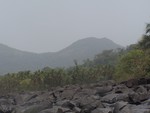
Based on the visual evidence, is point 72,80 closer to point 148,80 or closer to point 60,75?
point 60,75

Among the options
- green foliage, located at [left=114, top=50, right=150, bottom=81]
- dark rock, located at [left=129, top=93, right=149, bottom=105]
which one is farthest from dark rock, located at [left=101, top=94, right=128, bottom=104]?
green foliage, located at [left=114, top=50, right=150, bottom=81]

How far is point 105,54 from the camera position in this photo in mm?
94312

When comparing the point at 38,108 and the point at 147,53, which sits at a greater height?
the point at 147,53

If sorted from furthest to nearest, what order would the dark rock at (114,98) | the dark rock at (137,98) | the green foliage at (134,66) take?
the green foliage at (134,66), the dark rock at (114,98), the dark rock at (137,98)

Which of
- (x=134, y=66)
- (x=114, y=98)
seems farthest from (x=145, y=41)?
(x=114, y=98)

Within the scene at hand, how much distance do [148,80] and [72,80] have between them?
85.9 ft

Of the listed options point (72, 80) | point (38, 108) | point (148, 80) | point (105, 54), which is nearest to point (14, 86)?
point (72, 80)

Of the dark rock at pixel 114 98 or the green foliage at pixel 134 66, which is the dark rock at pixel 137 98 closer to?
the dark rock at pixel 114 98

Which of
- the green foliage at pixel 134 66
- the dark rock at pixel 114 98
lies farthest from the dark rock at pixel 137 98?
the green foliage at pixel 134 66

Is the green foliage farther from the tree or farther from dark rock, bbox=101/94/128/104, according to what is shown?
dark rock, bbox=101/94/128/104

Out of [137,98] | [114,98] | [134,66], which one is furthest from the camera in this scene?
[134,66]

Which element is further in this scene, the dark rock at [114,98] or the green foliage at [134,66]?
the green foliage at [134,66]

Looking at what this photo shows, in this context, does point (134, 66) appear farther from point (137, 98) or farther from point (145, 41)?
point (137, 98)

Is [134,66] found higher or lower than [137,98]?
higher
